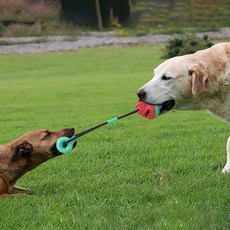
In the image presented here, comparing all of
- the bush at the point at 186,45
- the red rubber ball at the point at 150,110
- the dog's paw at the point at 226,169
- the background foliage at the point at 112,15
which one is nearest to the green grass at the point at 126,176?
the dog's paw at the point at 226,169

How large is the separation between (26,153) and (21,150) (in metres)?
0.09

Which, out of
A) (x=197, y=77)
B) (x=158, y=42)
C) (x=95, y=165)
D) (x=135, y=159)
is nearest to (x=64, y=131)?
(x=95, y=165)

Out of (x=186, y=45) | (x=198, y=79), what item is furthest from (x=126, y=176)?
(x=186, y=45)

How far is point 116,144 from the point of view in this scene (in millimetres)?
9227

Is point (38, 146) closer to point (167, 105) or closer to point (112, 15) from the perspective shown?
point (167, 105)

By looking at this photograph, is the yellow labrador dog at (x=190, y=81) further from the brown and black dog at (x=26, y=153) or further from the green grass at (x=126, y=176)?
the brown and black dog at (x=26, y=153)

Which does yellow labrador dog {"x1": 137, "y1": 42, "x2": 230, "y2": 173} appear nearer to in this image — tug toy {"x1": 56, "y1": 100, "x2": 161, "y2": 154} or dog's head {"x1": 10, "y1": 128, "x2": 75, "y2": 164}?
tug toy {"x1": 56, "y1": 100, "x2": 161, "y2": 154}

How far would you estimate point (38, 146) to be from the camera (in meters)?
7.00

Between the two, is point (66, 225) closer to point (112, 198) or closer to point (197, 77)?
point (112, 198)

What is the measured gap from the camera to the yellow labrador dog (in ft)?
21.6

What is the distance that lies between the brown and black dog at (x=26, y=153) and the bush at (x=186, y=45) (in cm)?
2821

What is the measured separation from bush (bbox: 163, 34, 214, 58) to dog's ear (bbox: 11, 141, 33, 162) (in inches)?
1117

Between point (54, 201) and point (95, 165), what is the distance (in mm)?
1746

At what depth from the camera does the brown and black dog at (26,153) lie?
692 centimetres
